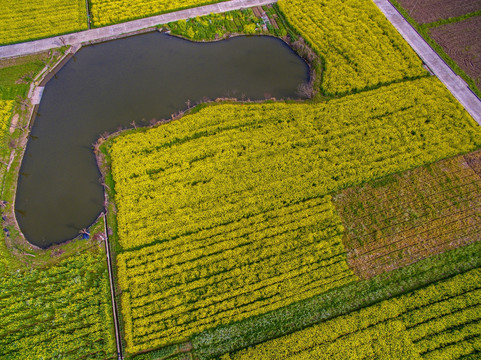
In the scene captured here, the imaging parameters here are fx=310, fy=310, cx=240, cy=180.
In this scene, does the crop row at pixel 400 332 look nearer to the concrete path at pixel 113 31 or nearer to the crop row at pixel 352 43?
the crop row at pixel 352 43

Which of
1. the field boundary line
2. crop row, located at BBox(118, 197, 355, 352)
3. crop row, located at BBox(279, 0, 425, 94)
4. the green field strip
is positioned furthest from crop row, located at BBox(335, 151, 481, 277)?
the field boundary line

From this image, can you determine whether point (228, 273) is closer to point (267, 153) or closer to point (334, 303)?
point (334, 303)

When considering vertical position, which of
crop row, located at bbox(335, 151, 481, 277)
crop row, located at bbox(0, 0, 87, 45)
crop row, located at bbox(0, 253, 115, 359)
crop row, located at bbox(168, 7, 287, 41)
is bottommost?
crop row, located at bbox(0, 253, 115, 359)

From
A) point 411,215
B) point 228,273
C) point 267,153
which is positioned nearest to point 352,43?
point 267,153

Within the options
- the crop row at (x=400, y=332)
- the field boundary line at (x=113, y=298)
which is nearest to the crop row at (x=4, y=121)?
the field boundary line at (x=113, y=298)

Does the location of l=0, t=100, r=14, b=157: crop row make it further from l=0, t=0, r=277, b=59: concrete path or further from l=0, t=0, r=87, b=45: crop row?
l=0, t=0, r=87, b=45: crop row

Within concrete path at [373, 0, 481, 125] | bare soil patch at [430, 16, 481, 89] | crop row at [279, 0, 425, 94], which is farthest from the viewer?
bare soil patch at [430, 16, 481, 89]

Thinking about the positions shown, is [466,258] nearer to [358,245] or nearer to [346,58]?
[358,245]
